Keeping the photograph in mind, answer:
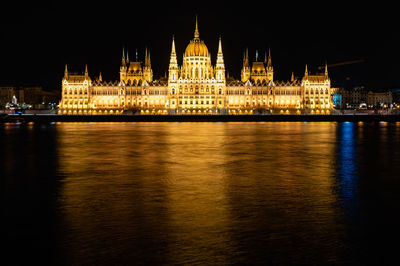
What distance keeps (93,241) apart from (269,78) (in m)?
136

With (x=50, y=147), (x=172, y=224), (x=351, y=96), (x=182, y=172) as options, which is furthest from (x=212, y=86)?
(x=172, y=224)

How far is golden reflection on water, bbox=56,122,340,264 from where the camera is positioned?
34.7ft

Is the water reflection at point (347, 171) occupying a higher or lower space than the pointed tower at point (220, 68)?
lower

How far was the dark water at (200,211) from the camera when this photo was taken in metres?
10.0

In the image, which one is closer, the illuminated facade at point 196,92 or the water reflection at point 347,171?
the water reflection at point 347,171

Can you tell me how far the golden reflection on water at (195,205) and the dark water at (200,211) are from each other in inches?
1.4

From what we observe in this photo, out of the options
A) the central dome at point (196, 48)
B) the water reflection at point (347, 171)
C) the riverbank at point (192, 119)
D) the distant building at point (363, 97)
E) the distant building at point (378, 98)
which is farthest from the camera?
the distant building at point (378, 98)

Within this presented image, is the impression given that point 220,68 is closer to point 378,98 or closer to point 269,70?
point 269,70

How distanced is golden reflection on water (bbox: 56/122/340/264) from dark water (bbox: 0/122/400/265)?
0.12 feet

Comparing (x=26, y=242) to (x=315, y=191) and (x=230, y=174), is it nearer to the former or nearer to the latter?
(x=315, y=191)

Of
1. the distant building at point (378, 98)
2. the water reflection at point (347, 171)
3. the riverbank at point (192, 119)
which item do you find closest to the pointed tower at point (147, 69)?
the riverbank at point (192, 119)

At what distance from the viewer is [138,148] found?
3369 cm

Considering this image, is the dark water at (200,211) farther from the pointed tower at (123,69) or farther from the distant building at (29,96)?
the distant building at (29,96)

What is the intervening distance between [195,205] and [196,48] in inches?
4815
